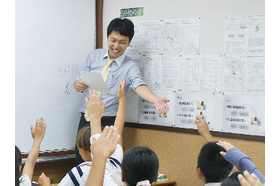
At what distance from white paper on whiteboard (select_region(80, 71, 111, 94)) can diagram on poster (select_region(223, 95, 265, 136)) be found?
100cm

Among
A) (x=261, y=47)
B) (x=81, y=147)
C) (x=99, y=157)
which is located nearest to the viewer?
(x=99, y=157)

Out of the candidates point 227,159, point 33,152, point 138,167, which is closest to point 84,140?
point 33,152

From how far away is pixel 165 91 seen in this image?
3180 millimetres

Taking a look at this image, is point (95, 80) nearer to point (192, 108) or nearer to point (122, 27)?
point (122, 27)

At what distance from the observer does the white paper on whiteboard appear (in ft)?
9.03

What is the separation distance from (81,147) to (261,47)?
1.63 m

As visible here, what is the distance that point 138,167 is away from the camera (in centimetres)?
148

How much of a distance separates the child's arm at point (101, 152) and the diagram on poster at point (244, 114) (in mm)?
1719

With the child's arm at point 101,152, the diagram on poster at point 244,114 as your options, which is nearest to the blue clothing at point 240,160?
the child's arm at point 101,152

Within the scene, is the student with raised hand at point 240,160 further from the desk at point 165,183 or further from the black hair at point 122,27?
the black hair at point 122,27

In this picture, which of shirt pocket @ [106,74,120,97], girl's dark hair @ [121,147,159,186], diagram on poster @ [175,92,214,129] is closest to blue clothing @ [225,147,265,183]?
girl's dark hair @ [121,147,159,186]

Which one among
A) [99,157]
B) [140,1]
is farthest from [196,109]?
[99,157]

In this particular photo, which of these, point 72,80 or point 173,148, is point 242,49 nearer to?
point 173,148

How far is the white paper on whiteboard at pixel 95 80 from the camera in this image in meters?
2.75
